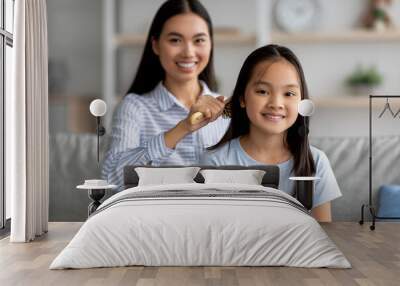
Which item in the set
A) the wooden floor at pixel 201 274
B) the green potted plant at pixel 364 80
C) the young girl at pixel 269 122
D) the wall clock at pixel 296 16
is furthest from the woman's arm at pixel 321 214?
the wall clock at pixel 296 16

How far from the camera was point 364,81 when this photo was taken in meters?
6.61

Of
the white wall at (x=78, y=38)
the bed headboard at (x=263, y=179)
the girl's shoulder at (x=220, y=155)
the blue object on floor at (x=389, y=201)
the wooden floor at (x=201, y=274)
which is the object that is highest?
the white wall at (x=78, y=38)

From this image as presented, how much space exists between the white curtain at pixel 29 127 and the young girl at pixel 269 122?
1.55 metres

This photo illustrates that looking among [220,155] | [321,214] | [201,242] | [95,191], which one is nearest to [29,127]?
[95,191]

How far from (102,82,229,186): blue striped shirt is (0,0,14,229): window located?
3.30 feet

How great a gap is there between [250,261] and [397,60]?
3135mm

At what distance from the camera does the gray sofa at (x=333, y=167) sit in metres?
6.66

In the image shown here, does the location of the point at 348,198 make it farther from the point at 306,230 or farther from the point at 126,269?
the point at 126,269

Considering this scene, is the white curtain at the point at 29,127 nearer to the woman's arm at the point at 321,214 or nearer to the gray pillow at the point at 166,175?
the gray pillow at the point at 166,175

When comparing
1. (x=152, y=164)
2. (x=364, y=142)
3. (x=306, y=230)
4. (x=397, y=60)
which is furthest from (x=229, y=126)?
(x=306, y=230)

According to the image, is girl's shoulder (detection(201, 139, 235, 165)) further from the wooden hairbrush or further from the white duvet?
the white duvet

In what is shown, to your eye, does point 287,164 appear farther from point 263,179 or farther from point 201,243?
point 201,243

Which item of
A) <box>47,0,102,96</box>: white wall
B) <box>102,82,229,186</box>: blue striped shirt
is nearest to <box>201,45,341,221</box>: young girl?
<box>102,82,229,186</box>: blue striped shirt

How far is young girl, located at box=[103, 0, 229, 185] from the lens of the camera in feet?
21.5
